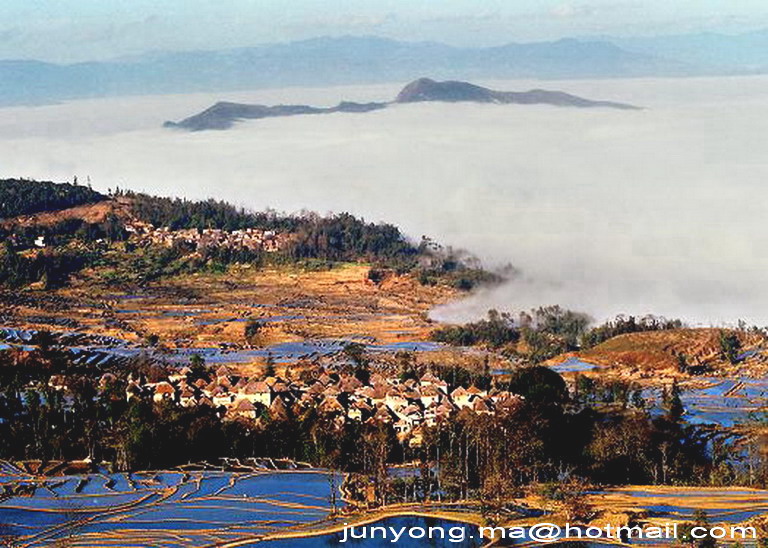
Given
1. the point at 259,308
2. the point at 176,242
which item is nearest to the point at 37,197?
the point at 176,242

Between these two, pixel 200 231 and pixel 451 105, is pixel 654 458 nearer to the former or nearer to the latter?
pixel 200 231

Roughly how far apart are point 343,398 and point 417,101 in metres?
129

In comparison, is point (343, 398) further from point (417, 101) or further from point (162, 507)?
point (417, 101)

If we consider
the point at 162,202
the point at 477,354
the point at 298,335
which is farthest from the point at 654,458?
the point at 162,202

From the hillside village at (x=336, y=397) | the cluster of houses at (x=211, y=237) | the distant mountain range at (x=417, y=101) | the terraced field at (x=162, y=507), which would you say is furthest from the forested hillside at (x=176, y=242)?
the distant mountain range at (x=417, y=101)

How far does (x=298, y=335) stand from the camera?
1638 inches

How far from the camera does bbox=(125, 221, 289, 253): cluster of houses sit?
2302 inches

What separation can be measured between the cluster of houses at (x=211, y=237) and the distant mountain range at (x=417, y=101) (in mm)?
80596

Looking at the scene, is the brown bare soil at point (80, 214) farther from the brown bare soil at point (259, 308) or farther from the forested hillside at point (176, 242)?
the brown bare soil at point (259, 308)

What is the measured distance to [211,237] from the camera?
2359 inches

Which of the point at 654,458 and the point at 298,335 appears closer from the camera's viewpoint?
the point at 654,458

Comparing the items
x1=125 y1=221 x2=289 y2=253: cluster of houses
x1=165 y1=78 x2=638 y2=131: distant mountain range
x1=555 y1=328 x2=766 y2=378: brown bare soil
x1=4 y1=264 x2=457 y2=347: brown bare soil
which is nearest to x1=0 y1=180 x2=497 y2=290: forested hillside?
x1=125 y1=221 x2=289 y2=253: cluster of houses

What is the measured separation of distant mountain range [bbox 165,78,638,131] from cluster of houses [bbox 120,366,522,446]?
11536cm

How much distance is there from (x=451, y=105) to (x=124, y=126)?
1787 inches
